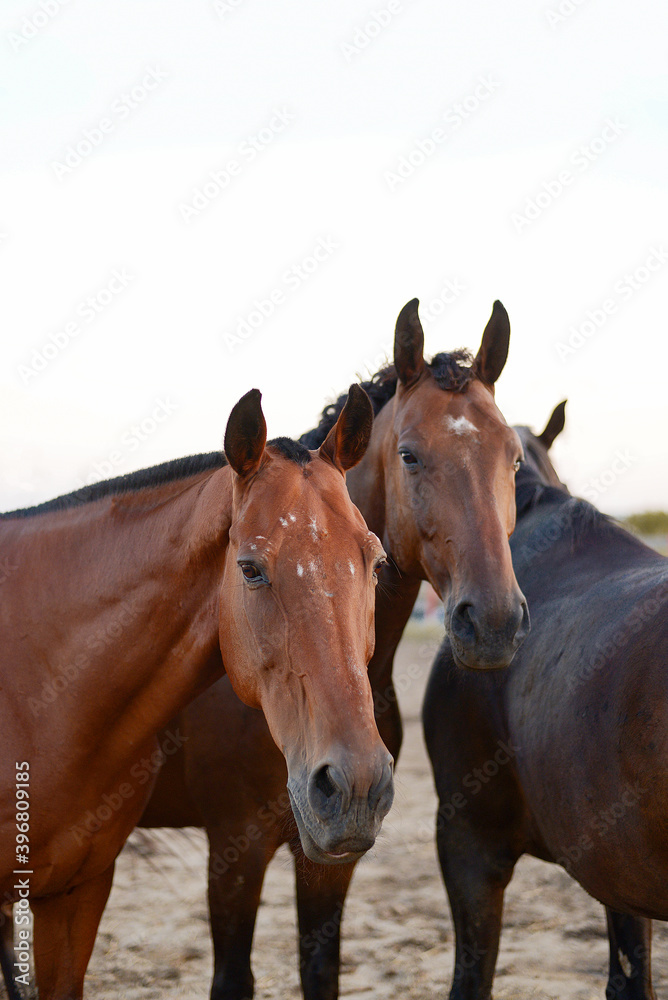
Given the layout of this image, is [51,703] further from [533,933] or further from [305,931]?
[533,933]

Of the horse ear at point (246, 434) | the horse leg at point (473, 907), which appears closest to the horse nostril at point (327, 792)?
the horse ear at point (246, 434)

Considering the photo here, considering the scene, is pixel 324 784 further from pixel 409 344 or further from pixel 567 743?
pixel 409 344

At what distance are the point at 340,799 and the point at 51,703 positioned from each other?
1131 millimetres

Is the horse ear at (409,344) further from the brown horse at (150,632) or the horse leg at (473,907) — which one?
the horse leg at (473,907)

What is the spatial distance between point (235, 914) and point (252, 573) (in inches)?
75.6

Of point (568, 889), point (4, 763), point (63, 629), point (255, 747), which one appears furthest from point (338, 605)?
point (568, 889)

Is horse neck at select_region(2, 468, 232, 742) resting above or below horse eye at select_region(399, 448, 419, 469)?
below

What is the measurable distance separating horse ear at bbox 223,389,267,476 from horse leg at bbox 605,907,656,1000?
124 inches

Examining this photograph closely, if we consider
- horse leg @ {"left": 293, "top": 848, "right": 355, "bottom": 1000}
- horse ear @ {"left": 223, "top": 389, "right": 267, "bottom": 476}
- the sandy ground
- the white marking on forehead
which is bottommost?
the sandy ground

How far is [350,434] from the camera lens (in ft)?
9.76

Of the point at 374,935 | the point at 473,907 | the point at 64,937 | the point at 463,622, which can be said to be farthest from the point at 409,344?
the point at 374,935

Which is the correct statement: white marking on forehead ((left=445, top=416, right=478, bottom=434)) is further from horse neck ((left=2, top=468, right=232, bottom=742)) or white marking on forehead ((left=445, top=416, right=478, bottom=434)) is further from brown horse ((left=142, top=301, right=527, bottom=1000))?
horse neck ((left=2, top=468, right=232, bottom=742))

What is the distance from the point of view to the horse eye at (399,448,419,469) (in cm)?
364

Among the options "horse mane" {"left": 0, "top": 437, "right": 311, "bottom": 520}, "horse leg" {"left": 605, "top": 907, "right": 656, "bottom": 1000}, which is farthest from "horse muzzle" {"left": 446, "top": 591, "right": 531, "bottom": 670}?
"horse leg" {"left": 605, "top": 907, "right": 656, "bottom": 1000}
